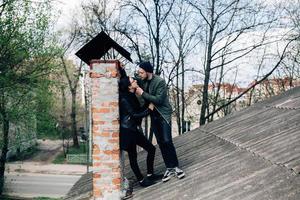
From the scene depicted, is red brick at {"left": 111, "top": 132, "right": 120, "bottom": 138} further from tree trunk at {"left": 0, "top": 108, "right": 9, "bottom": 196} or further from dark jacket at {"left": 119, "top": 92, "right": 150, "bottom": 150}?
tree trunk at {"left": 0, "top": 108, "right": 9, "bottom": 196}

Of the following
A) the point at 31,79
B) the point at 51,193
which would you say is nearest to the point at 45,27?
the point at 31,79

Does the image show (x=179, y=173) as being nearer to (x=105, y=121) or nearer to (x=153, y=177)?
(x=153, y=177)

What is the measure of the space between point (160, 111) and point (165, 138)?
35 centimetres


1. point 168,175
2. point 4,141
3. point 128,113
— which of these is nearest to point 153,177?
point 168,175

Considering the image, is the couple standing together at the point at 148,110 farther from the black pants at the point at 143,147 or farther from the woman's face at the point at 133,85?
the black pants at the point at 143,147

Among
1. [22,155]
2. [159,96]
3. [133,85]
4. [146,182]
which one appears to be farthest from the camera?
[22,155]

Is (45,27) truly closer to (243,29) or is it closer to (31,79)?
(31,79)

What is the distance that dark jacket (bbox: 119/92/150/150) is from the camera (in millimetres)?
4941

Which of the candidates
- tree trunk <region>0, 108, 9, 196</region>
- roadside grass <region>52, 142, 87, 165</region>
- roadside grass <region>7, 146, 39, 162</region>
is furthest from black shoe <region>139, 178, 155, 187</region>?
roadside grass <region>7, 146, 39, 162</region>

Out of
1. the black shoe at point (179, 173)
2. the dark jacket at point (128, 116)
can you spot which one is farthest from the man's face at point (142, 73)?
the black shoe at point (179, 173)

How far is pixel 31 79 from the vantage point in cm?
1906

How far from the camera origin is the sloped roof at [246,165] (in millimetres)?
3420

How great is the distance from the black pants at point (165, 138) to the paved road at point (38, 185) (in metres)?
19.7

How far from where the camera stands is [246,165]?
4.28 m
